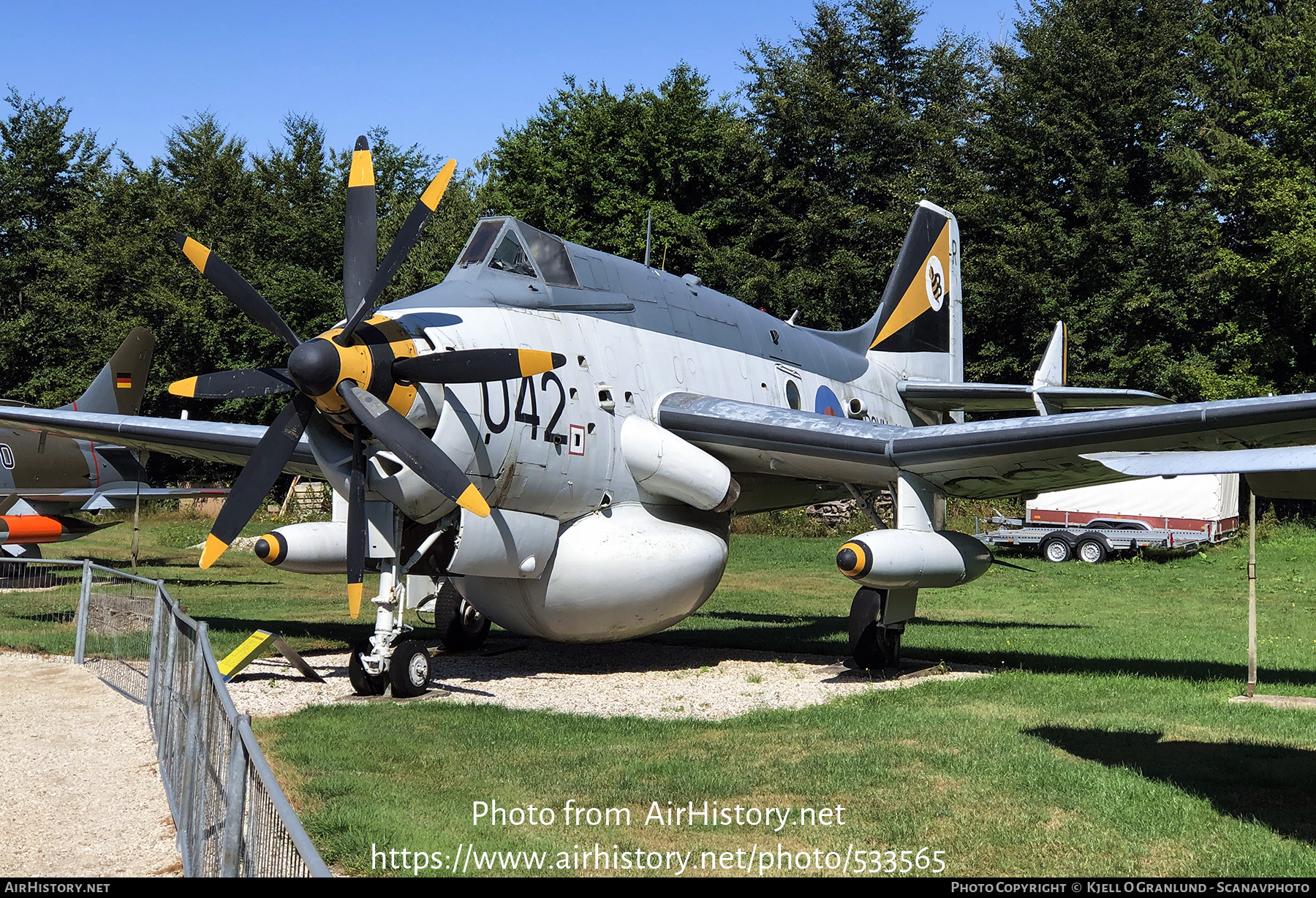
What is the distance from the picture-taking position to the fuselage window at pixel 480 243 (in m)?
12.3

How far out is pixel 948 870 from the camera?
19.8ft

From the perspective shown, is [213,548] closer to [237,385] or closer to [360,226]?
[237,385]

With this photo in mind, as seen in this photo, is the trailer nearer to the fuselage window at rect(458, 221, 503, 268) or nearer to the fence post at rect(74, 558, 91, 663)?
the fuselage window at rect(458, 221, 503, 268)

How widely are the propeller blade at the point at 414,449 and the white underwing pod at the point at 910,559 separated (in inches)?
149

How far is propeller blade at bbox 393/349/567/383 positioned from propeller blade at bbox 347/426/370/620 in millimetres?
801

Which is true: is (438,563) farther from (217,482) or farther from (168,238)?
(168,238)

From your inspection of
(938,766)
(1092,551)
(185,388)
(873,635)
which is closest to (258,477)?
(185,388)

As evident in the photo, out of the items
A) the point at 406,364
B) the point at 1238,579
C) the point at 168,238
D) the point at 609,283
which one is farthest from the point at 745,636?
the point at 168,238

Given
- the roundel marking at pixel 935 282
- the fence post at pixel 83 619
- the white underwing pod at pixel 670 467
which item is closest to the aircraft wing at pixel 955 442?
the white underwing pod at pixel 670 467

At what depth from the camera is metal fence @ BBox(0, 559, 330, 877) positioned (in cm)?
438

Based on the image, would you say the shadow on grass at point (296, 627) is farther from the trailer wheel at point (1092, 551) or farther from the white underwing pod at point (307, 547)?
the trailer wheel at point (1092, 551)

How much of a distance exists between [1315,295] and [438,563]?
35.0 m

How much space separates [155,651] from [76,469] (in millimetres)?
17787

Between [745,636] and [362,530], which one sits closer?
[362,530]
